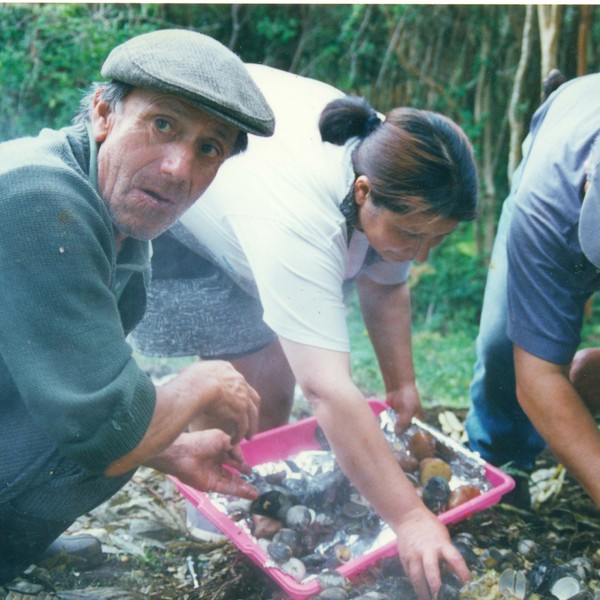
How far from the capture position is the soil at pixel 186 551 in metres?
1.21

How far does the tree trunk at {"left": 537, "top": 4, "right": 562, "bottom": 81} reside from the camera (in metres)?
1.97

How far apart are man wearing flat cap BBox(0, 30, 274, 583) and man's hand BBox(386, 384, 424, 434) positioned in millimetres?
681

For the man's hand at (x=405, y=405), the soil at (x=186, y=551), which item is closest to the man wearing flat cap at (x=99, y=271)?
the soil at (x=186, y=551)

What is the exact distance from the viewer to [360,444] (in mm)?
1271

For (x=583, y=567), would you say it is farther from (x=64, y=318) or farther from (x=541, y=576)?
(x=64, y=318)

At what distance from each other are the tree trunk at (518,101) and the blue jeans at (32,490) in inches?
61.5

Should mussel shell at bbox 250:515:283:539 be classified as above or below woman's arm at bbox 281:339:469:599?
below

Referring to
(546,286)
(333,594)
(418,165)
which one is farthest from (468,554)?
(418,165)

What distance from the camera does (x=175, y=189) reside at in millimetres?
1053

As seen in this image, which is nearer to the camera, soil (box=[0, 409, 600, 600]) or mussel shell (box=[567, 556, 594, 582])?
soil (box=[0, 409, 600, 600])

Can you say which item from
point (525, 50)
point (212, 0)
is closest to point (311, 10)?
point (212, 0)

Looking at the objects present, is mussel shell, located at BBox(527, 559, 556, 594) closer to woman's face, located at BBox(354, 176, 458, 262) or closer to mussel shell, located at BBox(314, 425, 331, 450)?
mussel shell, located at BBox(314, 425, 331, 450)

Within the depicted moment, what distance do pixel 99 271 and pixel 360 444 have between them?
60cm

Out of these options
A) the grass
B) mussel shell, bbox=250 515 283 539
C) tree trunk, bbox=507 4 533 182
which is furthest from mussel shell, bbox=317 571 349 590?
tree trunk, bbox=507 4 533 182
